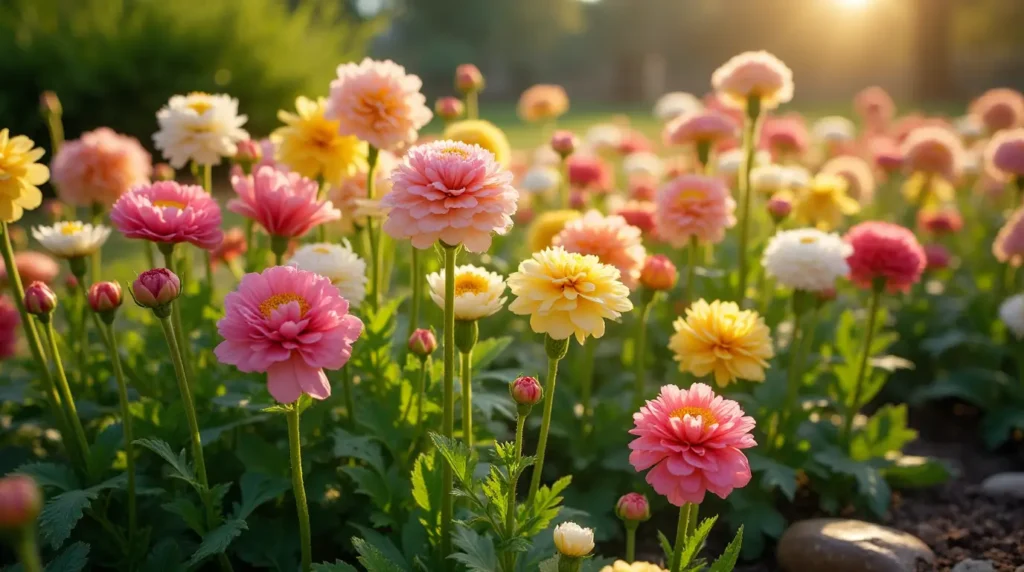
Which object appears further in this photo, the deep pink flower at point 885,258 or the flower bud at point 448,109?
the flower bud at point 448,109

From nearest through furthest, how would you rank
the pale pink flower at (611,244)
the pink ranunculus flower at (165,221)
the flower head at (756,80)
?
the pink ranunculus flower at (165,221) → the pale pink flower at (611,244) → the flower head at (756,80)

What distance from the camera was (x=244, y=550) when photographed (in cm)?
226

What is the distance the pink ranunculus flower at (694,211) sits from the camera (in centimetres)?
290

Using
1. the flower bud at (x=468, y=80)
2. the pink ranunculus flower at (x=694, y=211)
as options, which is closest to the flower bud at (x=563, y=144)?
the flower bud at (x=468, y=80)

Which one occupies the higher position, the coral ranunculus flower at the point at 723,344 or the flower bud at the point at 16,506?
the coral ranunculus flower at the point at 723,344

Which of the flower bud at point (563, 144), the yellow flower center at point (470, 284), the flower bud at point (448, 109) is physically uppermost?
the flower bud at point (448, 109)

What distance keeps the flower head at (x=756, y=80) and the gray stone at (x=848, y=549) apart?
5.08 ft

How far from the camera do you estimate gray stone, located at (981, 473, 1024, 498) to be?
2.99 m

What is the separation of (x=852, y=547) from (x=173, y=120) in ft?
8.23

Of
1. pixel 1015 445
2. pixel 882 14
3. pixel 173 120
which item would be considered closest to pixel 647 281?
pixel 173 120

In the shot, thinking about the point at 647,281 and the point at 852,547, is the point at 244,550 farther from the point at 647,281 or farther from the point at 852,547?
the point at 852,547

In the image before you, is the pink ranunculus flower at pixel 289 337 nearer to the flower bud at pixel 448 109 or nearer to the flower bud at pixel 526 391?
the flower bud at pixel 526 391

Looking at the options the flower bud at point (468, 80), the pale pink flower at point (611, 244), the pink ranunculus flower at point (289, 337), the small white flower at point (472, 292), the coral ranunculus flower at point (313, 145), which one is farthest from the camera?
the flower bud at point (468, 80)

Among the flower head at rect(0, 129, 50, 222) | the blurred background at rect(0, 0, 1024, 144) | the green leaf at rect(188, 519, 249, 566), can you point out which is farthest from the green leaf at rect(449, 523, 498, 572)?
the blurred background at rect(0, 0, 1024, 144)
